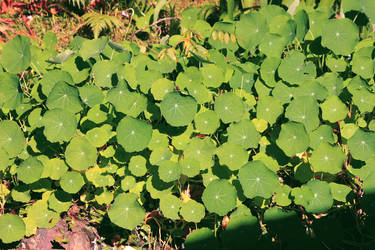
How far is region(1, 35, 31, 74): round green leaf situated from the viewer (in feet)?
7.76

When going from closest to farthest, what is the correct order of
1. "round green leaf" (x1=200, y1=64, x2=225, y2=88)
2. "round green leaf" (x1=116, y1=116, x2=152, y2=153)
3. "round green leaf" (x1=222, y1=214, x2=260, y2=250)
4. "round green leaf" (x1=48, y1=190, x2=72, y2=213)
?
"round green leaf" (x1=222, y1=214, x2=260, y2=250) → "round green leaf" (x1=116, y1=116, x2=152, y2=153) → "round green leaf" (x1=48, y1=190, x2=72, y2=213) → "round green leaf" (x1=200, y1=64, x2=225, y2=88)

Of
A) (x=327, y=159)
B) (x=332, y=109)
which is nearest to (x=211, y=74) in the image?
(x=332, y=109)

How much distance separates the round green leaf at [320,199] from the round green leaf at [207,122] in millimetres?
735

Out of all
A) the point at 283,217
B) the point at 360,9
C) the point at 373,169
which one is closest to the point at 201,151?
the point at 283,217

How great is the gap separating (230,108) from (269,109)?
0.95ft

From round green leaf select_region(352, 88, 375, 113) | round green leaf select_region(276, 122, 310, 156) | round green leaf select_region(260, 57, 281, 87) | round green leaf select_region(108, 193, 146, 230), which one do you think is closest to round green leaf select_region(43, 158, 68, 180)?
round green leaf select_region(108, 193, 146, 230)

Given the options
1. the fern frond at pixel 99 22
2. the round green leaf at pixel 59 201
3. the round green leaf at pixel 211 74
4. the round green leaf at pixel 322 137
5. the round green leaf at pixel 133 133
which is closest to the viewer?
the round green leaf at pixel 133 133

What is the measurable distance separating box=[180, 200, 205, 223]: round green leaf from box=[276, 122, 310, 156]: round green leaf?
0.66m

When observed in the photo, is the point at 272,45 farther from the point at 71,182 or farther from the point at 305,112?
the point at 71,182

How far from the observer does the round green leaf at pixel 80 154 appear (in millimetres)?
2199

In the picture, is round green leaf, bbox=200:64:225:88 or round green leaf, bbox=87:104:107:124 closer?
round green leaf, bbox=87:104:107:124

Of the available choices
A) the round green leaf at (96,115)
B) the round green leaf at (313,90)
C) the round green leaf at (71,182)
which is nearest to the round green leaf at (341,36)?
the round green leaf at (313,90)

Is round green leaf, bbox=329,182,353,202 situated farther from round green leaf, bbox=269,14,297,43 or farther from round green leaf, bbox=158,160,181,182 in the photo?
round green leaf, bbox=269,14,297,43

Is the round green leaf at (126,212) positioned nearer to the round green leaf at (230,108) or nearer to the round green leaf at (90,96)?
the round green leaf at (90,96)
